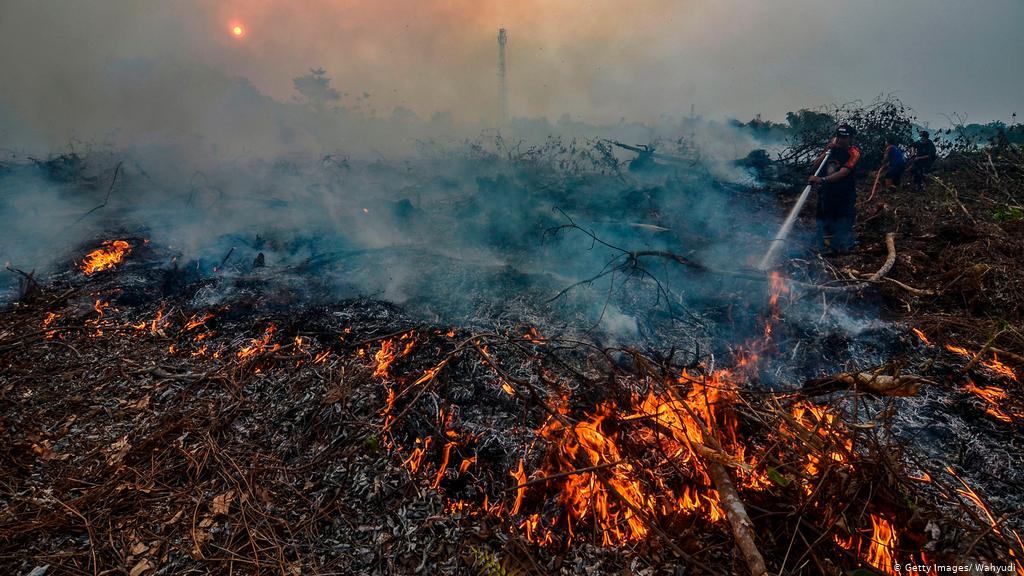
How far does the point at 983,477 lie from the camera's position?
330 cm

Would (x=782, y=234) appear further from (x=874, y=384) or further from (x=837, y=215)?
(x=874, y=384)

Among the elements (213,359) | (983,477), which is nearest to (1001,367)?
(983,477)

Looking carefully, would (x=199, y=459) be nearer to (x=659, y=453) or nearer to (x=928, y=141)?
(x=659, y=453)

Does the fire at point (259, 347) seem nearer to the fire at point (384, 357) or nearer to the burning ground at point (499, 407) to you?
the burning ground at point (499, 407)

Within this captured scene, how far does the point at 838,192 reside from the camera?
7.76 meters

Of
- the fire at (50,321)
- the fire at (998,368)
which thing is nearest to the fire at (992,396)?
the fire at (998,368)

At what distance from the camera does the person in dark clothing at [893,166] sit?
429 inches

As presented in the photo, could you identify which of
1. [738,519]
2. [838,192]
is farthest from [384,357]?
[838,192]

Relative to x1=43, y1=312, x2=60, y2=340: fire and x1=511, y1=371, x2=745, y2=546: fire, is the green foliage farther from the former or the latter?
x1=43, y1=312, x2=60, y2=340: fire

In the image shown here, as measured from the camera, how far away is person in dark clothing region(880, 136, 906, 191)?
10.9m

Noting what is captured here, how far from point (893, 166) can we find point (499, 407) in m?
14.4

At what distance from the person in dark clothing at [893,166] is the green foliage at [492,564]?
1477 centimetres

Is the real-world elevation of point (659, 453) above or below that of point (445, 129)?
below

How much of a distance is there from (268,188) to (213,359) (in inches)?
279
